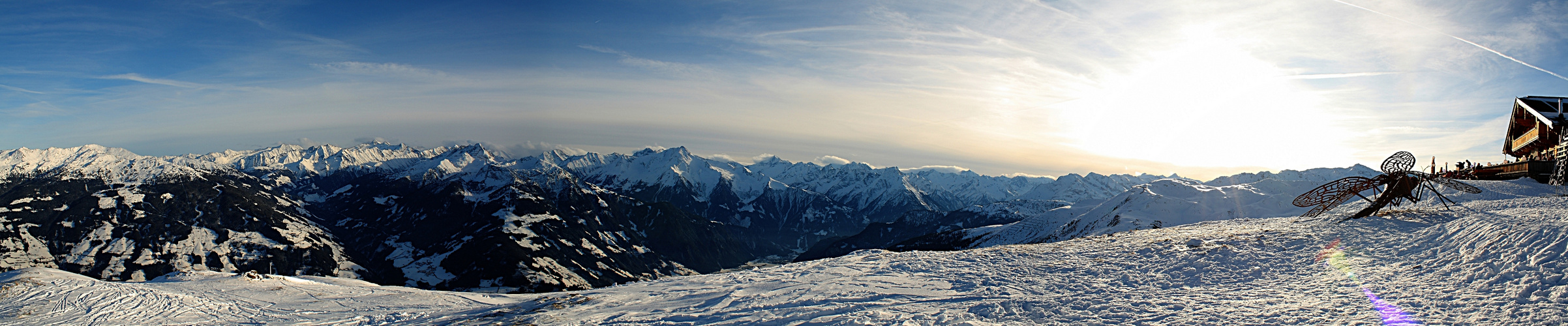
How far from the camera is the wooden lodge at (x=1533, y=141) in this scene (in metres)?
42.6

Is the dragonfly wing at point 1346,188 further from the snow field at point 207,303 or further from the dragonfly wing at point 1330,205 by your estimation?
the snow field at point 207,303

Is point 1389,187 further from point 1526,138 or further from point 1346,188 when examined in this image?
point 1526,138

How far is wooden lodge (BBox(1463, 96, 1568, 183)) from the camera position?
4256 centimetres

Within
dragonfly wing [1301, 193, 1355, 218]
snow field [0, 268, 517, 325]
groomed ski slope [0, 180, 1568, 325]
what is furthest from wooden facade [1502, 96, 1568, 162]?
snow field [0, 268, 517, 325]

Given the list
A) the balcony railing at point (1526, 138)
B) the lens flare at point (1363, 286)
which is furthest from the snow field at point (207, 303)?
the balcony railing at point (1526, 138)

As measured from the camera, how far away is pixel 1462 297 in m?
13.9

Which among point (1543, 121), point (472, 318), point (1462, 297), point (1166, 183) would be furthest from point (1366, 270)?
point (1166, 183)

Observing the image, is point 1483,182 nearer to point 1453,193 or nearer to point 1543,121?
point 1453,193

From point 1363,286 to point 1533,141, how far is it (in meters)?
63.8

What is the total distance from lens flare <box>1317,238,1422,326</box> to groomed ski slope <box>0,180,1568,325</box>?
6 cm

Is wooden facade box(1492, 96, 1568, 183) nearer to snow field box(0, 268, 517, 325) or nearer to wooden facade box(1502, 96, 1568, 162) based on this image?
wooden facade box(1502, 96, 1568, 162)

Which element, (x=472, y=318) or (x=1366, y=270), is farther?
(x=472, y=318)

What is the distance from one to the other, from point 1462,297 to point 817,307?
1410cm

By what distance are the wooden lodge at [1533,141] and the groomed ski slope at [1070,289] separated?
71.7 feet
